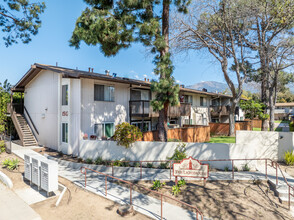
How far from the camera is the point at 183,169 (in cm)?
800

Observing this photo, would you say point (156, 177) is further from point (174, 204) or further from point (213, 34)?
point (213, 34)

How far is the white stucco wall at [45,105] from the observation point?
15117 millimetres

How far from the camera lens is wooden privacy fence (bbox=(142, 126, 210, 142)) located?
46.8 feet

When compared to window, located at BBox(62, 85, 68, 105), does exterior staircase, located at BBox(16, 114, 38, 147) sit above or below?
below

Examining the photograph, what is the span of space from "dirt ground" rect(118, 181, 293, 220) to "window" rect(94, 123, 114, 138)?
6451 millimetres

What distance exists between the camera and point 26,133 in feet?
55.0

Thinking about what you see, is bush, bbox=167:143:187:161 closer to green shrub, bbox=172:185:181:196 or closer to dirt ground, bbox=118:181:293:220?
dirt ground, bbox=118:181:293:220

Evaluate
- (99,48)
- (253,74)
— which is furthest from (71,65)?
(253,74)

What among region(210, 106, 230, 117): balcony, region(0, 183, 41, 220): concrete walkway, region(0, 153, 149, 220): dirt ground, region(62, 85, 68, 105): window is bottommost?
region(0, 153, 149, 220): dirt ground

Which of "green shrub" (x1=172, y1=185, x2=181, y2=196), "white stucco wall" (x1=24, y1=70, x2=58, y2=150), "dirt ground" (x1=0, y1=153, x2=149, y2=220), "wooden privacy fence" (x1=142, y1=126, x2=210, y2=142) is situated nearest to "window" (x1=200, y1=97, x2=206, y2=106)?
"wooden privacy fence" (x1=142, y1=126, x2=210, y2=142)

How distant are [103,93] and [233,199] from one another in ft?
36.2

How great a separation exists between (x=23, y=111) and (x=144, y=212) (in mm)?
18443

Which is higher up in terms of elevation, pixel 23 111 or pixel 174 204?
pixel 23 111

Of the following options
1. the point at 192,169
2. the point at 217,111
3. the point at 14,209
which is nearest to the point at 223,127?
the point at 217,111
